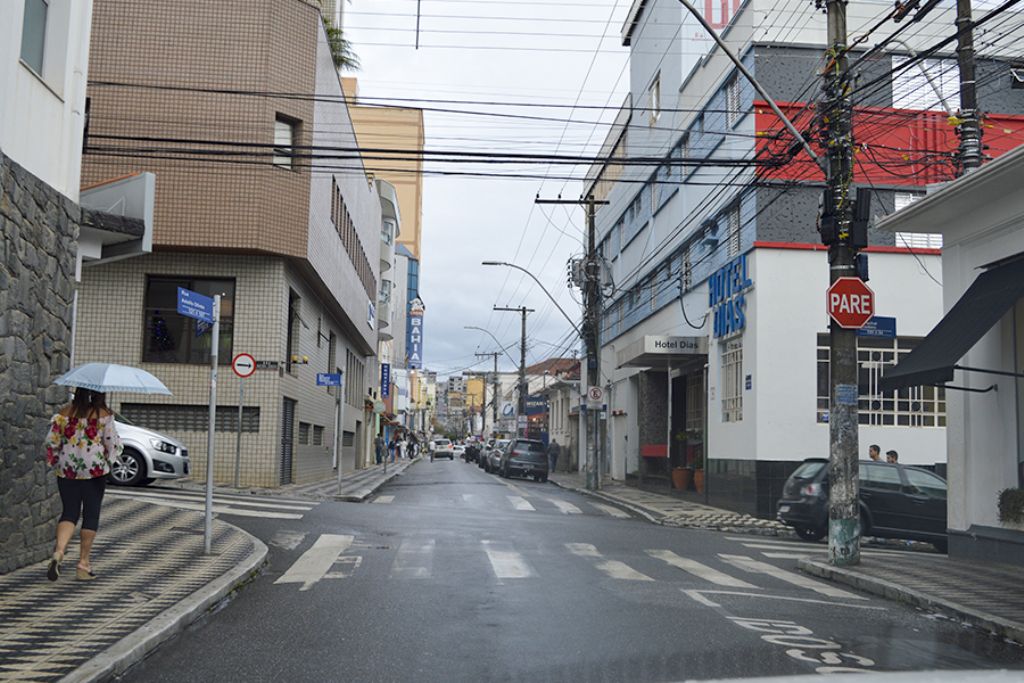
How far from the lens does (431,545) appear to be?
12602mm

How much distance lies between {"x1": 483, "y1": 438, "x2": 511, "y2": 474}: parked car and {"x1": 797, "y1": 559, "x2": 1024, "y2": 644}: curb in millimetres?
30463

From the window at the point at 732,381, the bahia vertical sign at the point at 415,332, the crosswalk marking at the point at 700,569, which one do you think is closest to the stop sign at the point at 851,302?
the crosswalk marking at the point at 700,569

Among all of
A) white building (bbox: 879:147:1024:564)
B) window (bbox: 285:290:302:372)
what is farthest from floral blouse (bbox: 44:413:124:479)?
window (bbox: 285:290:302:372)

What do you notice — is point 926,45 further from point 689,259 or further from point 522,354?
point 522,354

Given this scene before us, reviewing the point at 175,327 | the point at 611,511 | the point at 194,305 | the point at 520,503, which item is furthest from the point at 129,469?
the point at 611,511

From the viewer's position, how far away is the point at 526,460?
37.3 meters

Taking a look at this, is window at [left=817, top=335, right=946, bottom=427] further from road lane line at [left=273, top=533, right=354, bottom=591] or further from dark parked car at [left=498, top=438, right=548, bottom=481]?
dark parked car at [left=498, top=438, right=548, bottom=481]

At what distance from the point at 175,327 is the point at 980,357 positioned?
55.7 feet

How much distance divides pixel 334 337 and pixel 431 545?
2312 centimetres

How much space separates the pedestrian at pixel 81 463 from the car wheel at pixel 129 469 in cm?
947

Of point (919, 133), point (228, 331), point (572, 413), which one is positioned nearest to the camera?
point (919, 133)

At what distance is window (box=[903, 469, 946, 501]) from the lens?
15859mm

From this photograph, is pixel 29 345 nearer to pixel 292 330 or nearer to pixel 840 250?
pixel 840 250

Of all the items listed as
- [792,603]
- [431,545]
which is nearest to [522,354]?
[431,545]
